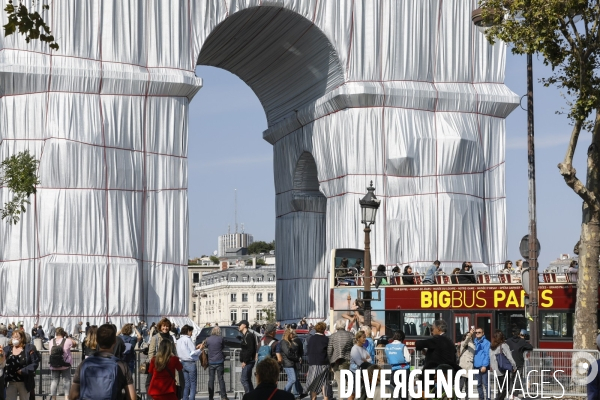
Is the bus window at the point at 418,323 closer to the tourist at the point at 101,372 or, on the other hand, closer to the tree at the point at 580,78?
the tree at the point at 580,78

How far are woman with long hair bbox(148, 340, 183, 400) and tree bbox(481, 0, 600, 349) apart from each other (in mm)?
10704

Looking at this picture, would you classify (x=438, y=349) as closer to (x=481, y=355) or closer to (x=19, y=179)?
(x=481, y=355)

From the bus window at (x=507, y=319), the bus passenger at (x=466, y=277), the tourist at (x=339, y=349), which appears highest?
the bus passenger at (x=466, y=277)

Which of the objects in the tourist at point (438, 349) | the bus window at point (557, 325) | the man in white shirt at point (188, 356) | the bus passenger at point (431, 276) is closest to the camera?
Result: the tourist at point (438, 349)

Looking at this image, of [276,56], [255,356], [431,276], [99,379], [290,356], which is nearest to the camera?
[99,379]

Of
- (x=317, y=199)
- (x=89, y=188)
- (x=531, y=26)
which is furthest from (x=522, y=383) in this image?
(x=317, y=199)

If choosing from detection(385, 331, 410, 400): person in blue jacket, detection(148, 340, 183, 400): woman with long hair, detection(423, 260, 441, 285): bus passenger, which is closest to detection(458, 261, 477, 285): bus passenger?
detection(423, 260, 441, 285): bus passenger

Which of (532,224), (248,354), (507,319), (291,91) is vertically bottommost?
(248,354)

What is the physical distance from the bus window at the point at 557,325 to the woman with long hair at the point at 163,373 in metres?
14.8

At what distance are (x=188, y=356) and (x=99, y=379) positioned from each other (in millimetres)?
8493

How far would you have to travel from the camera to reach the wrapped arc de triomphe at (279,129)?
38562mm

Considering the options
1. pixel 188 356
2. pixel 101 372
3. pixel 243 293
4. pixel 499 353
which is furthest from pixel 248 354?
pixel 243 293

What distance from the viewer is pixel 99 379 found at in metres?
10.6

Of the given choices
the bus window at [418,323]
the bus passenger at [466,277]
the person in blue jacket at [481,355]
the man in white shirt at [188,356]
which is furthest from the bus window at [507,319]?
the man in white shirt at [188,356]
